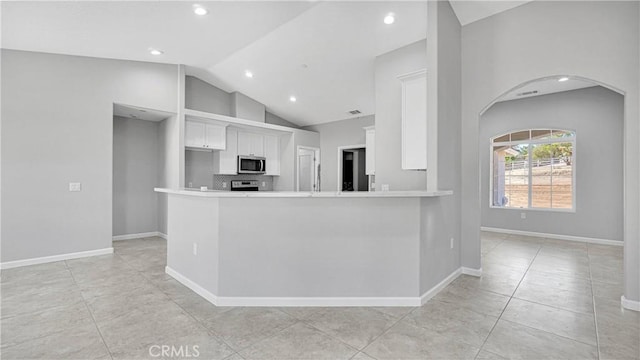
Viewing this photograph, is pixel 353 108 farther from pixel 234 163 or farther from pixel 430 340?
pixel 430 340

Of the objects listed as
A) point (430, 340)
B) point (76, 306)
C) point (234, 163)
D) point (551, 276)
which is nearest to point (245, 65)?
point (234, 163)

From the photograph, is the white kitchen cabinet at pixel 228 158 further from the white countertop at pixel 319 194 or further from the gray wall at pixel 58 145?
the white countertop at pixel 319 194

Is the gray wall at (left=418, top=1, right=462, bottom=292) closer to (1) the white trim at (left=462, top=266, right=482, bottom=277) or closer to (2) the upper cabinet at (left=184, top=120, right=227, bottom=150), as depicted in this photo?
(1) the white trim at (left=462, top=266, right=482, bottom=277)

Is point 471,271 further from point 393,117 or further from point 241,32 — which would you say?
point 241,32

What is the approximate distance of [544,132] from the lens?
6.02m

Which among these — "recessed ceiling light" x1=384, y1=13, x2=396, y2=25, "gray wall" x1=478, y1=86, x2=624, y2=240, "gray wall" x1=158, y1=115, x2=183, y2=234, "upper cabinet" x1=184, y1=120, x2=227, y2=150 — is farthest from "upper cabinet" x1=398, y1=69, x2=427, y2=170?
"upper cabinet" x1=184, y1=120, x2=227, y2=150

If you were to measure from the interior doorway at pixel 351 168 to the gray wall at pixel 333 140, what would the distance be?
0.11 metres

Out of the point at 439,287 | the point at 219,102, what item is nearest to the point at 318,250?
the point at 439,287

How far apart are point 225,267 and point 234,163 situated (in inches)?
161

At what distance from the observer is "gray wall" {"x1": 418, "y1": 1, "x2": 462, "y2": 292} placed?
289 cm

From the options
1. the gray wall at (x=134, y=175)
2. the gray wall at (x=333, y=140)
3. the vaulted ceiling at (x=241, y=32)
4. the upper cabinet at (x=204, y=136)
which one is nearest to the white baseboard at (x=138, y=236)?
the gray wall at (x=134, y=175)

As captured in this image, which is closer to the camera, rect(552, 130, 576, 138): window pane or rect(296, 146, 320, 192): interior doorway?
rect(552, 130, 576, 138): window pane

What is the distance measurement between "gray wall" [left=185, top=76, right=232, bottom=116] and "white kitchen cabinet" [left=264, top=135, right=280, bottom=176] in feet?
3.83

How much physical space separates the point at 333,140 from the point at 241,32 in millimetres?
3922
